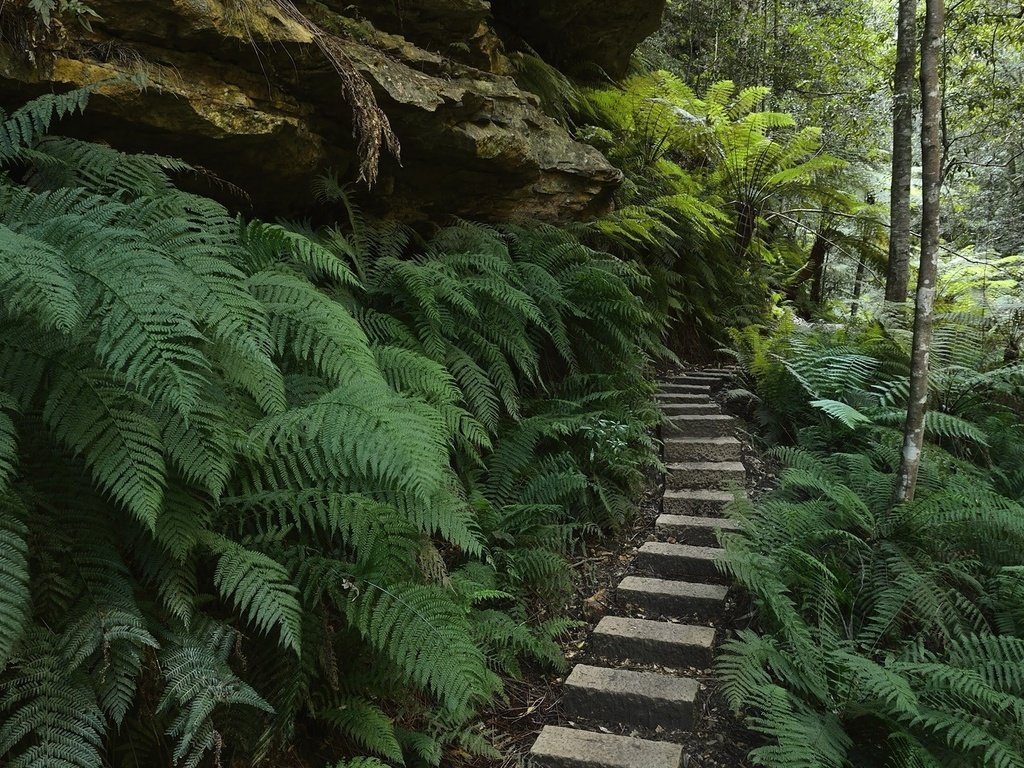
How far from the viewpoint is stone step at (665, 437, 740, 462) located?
477 cm

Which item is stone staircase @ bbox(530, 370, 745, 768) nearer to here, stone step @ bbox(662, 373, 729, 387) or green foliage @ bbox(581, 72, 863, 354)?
stone step @ bbox(662, 373, 729, 387)

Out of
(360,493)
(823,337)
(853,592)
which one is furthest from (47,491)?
(823,337)

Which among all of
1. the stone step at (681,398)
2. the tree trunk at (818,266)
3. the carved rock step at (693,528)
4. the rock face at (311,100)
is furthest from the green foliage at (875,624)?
the tree trunk at (818,266)

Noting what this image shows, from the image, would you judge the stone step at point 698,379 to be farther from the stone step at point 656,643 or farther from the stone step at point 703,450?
the stone step at point 656,643

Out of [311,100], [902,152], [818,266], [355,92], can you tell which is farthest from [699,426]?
[818,266]

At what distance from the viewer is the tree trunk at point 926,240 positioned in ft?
12.2

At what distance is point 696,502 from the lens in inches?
166

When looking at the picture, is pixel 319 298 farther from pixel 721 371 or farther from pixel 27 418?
pixel 721 371

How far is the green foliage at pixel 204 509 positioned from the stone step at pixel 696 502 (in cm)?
146

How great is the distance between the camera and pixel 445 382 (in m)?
3.22

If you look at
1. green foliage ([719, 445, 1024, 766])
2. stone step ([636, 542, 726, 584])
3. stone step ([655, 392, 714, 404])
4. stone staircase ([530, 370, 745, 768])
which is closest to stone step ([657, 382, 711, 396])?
stone step ([655, 392, 714, 404])

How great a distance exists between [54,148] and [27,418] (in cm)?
132

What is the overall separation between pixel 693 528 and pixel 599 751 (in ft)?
5.55

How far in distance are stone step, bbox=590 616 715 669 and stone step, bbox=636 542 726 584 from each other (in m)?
0.47
